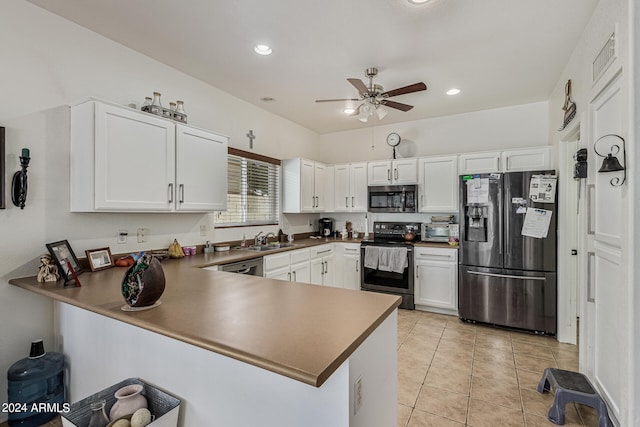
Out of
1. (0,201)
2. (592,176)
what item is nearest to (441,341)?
(592,176)

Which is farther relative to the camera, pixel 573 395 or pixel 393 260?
pixel 393 260

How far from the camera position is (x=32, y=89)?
2070 millimetres

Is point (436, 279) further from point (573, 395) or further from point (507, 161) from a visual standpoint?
point (573, 395)

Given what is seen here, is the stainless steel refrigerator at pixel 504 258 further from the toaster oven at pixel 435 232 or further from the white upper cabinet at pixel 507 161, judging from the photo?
the toaster oven at pixel 435 232

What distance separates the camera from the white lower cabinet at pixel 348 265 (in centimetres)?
452

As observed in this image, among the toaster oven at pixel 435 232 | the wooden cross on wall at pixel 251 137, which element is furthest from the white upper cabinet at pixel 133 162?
the toaster oven at pixel 435 232

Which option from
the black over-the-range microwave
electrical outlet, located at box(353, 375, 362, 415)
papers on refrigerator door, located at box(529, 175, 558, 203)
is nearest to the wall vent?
papers on refrigerator door, located at box(529, 175, 558, 203)

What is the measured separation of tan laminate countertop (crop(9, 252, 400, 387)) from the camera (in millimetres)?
925

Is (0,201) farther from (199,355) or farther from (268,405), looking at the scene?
(268,405)

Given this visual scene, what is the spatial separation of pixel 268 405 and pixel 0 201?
7.06ft

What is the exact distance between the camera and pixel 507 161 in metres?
3.75

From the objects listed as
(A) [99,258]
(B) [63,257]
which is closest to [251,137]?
(A) [99,258]

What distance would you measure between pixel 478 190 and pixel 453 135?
1.25 meters

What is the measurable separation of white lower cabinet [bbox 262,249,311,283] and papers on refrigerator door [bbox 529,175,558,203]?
2.71 metres
